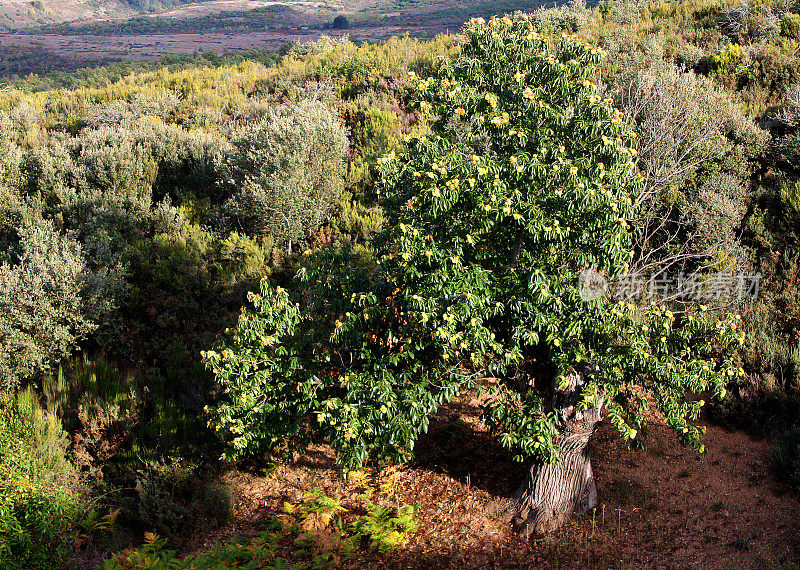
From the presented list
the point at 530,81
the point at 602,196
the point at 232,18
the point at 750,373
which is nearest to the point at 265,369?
the point at 602,196

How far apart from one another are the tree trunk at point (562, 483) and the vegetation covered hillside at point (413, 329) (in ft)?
0.11

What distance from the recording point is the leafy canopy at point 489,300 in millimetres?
5301

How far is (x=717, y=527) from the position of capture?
6.26 meters

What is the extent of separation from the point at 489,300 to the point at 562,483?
9.10 feet

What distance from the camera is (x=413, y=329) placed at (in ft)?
18.2

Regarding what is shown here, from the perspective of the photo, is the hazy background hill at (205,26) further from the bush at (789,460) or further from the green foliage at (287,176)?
the bush at (789,460)

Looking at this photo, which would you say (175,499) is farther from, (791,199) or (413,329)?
(791,199)

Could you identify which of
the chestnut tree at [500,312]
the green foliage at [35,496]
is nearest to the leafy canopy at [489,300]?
the chestnut tree at [500,312]

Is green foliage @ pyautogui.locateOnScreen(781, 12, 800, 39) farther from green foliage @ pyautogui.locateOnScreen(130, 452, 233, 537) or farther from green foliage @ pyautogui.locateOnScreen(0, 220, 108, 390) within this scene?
green foliage @ pyautogui.locateOnScreen(0, 220, 108, 390)

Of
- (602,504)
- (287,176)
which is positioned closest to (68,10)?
A: (287,176)

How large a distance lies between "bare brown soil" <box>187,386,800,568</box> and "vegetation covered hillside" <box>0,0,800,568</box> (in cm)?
5

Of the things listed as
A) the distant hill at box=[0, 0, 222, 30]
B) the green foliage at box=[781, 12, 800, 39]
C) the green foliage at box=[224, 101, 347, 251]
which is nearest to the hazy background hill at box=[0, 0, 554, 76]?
the distant hill at box=[0, 0, 222, 30]

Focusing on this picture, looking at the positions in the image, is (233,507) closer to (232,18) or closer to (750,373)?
(750,373)

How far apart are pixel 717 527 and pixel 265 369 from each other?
5.61 m
